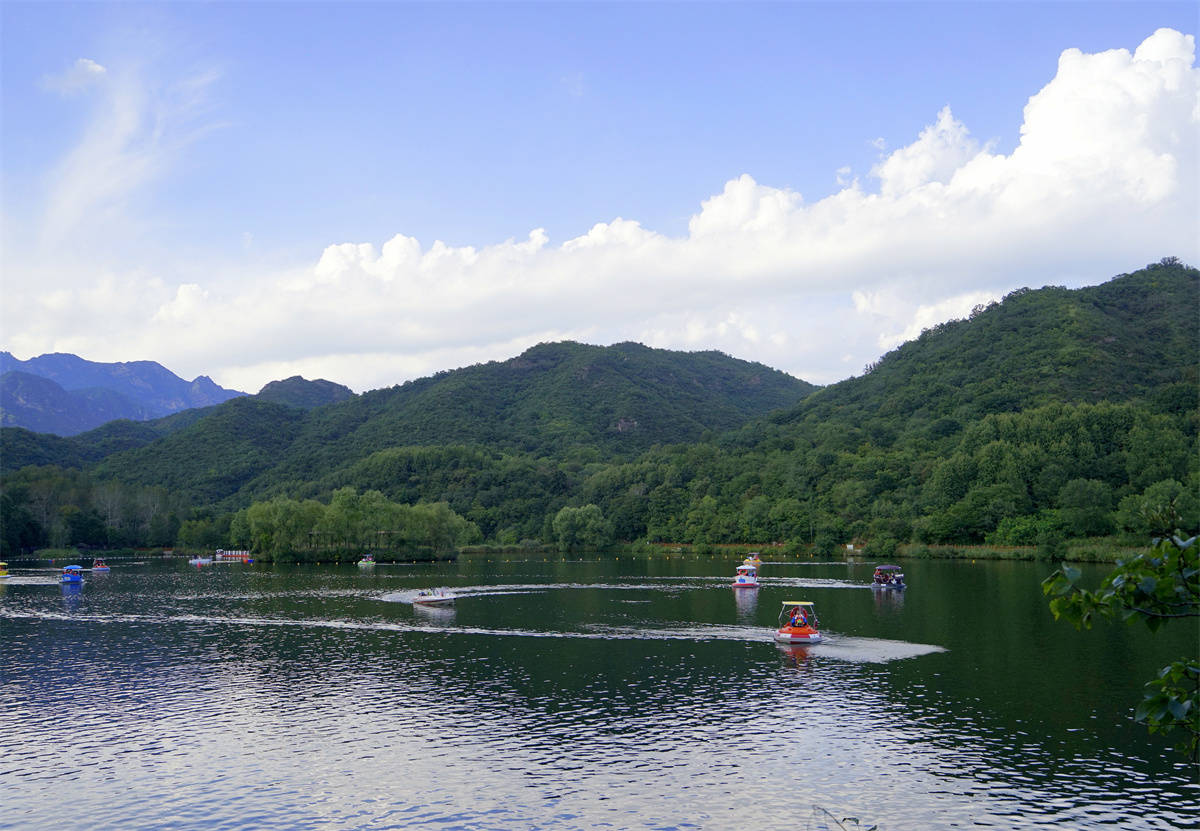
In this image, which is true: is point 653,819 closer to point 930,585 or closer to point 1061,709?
point 1061,709

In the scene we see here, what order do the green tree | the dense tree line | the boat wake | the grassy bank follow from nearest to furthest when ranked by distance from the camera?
the boat wake
the grassy bank
the green tree
the dense tree line

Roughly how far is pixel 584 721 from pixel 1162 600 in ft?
124

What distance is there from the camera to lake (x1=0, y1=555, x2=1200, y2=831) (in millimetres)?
33125

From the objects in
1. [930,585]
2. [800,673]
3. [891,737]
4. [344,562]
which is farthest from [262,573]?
[891,737]

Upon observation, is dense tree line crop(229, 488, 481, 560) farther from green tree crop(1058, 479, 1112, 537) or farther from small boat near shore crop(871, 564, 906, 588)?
green tree crop(1058, 479, 1112, 537)

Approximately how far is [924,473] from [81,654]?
156 m

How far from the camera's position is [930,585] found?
112 meters

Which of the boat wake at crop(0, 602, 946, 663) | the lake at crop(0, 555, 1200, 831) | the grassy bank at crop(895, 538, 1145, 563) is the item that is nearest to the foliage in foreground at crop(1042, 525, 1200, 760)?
the lake at crop(0, 555, 1200, 831)

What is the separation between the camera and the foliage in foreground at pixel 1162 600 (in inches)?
402

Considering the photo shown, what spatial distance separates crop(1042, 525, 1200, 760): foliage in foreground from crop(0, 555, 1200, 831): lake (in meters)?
18.9

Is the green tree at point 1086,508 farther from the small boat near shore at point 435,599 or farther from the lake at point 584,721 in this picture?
the small boat near shore at point 435,599

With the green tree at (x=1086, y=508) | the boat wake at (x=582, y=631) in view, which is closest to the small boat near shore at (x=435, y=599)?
the boat wake at (x=582, y=631)

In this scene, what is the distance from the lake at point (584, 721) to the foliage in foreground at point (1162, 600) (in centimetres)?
1886

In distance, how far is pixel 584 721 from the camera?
45312 mm
